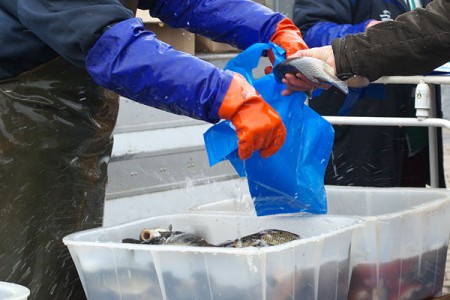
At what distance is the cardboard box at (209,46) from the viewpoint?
5457mm

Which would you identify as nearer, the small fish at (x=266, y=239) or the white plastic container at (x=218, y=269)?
the white plastic container at (x=218, y=269)

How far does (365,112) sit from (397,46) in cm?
100

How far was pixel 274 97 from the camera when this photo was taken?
3098mm

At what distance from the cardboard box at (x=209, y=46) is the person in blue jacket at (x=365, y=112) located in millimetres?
1131

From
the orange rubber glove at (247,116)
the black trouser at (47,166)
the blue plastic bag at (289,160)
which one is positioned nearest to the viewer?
the orange rubber glove at (247,116)

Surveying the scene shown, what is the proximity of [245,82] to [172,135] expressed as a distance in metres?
2.48

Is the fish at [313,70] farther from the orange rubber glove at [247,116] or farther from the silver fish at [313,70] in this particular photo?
the orange rubber glove at [247,116]

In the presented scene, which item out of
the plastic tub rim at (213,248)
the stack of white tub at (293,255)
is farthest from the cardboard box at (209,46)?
the plastic tub rim at (213,248)

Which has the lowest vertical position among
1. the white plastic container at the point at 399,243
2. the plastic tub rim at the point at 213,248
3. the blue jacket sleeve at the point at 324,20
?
the white plastic container at the point at 399,243

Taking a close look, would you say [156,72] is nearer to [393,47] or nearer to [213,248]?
[213,248]

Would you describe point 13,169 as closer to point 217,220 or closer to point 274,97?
point 217,220

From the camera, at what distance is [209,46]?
5492mm

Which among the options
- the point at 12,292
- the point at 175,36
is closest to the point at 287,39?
the point at 12,292

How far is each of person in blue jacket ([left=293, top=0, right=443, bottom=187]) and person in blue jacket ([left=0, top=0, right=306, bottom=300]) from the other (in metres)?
0.73
